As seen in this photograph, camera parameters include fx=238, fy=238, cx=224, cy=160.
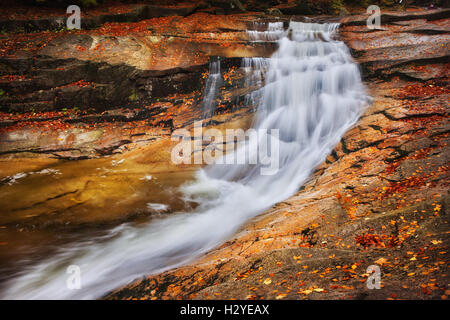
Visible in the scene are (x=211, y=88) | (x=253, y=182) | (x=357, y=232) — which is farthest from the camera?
(x=211, y=88)

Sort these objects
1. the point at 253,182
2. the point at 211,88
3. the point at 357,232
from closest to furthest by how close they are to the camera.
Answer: the point at 357,232
the point at 253,182
the point at 211,88

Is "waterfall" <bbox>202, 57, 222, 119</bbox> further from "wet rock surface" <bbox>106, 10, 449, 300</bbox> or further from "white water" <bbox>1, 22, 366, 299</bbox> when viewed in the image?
"wet rock surface" <bbox>106, 10, 449, 300</bbox>

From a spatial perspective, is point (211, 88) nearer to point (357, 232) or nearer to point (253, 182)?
point (253, 182)

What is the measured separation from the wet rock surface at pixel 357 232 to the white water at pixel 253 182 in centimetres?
75

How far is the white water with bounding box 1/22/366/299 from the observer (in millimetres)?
4859

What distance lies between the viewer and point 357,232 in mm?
4129

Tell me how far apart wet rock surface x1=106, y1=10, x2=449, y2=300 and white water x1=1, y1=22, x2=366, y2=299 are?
750mm

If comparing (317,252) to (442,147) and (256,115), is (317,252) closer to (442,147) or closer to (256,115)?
(442,147)

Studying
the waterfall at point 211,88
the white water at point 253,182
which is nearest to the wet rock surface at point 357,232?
the white water at point 253,182

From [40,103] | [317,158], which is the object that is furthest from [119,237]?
[40,103]

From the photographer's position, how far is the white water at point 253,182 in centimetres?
486

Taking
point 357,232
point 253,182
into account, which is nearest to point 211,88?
point 253,182

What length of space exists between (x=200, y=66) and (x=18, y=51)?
769 centimetres

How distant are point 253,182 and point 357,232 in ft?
14.4
